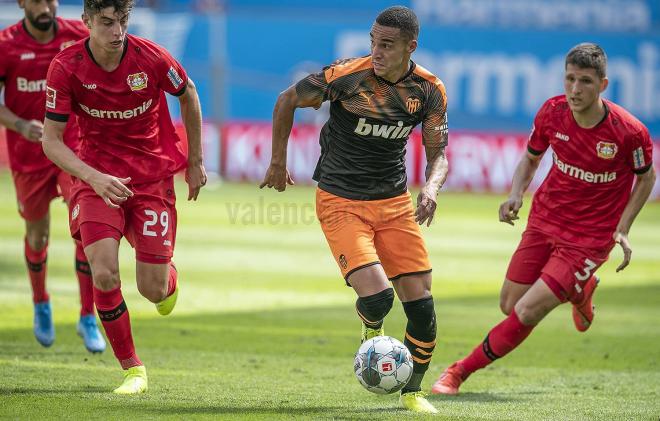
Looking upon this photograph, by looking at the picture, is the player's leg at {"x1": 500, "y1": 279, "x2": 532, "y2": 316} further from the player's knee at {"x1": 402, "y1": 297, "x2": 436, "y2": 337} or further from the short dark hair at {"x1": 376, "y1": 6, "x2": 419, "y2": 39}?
the short dark hair at {"x1": 376, "y1": 6, "x2": 419, "y2": 39}

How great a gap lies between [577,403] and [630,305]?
553 centimetres

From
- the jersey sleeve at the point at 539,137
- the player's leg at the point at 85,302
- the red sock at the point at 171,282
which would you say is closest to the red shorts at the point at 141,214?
the red sock at the point at 171,282

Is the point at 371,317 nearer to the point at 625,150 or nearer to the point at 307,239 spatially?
the point at 625,150

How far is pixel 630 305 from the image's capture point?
12.6 m

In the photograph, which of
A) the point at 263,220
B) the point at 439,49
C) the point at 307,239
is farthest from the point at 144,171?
the point at 439,49

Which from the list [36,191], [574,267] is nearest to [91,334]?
[36,191]

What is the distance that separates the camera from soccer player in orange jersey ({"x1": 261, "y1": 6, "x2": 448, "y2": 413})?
6898 millimetres

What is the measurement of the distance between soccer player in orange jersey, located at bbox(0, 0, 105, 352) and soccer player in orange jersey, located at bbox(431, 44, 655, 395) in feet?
10.8

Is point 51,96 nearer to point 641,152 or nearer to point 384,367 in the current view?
point 384,367

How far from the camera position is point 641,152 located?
7.79m

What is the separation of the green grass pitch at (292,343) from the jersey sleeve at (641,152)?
5.27ft

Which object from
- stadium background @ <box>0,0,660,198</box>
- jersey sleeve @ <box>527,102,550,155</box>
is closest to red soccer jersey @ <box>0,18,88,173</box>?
jersey sleeve @ <box>527,102,550,155</box>

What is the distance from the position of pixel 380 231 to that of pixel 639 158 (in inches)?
80.4

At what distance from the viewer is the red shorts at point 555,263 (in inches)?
307
